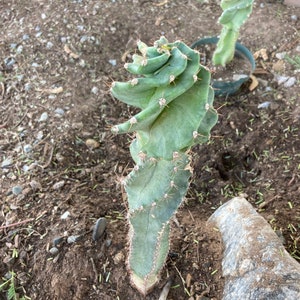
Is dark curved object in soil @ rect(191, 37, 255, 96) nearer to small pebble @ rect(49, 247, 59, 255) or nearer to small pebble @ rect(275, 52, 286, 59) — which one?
small pebble @ rect(275, 52, 286, 59)

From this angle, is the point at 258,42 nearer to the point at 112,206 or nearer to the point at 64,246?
the point at 112,206

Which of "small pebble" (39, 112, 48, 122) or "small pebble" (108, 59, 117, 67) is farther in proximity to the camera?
"small pebble" (108, 59, 117, 67)

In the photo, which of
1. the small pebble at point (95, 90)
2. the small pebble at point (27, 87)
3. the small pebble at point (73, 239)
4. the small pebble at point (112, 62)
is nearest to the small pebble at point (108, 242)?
the small pebble at point (73, 239)

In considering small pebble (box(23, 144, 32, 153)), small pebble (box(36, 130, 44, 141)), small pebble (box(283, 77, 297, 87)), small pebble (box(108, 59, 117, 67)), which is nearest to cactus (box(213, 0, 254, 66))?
small pebble (box(283, 77, 297, 87))

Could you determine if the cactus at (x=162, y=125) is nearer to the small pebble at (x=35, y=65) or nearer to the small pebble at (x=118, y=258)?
the small pebble at (x=118, y=258)

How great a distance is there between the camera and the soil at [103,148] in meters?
2.13

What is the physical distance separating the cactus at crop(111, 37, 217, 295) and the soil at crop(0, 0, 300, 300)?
17.5 inches

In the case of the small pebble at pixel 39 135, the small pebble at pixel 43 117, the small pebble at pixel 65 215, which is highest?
the small pebble at pixel 43 117

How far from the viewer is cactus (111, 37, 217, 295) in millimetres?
1376

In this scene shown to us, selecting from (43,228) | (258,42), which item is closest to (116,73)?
(258,42)

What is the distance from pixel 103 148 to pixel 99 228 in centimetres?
65

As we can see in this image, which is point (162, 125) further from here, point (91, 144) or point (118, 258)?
point (91, 144)

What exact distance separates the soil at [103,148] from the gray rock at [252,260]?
9cm

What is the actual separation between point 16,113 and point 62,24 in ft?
2.98
